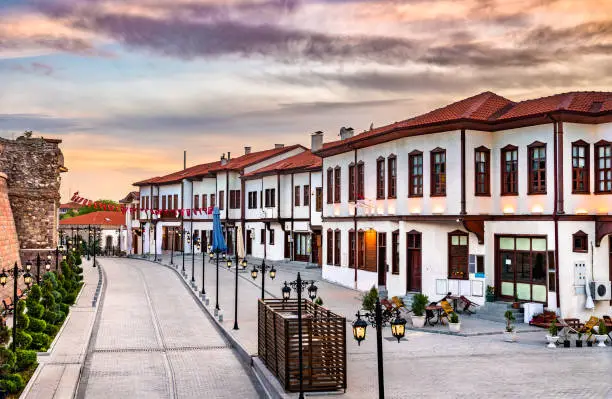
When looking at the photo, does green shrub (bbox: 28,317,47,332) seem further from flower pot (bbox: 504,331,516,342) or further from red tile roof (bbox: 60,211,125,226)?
red tile roof (bbox: 60,211,125,226)

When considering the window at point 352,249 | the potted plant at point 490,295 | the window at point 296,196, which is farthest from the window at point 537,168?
the window at point 296,196

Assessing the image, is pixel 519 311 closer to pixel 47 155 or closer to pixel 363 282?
pixel 363 282

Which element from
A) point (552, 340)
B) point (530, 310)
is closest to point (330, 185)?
point (530, 310)

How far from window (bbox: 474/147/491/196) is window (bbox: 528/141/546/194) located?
76.2 inches

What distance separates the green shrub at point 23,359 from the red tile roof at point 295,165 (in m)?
31.6

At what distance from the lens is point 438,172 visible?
30.5m

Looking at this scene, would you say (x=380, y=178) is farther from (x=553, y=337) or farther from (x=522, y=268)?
(x=553, y=337)

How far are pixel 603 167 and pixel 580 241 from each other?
3.10 m

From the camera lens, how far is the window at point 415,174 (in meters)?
31.5

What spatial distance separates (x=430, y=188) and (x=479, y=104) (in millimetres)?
4556

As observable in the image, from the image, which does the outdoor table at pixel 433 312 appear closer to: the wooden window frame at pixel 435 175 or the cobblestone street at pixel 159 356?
the wooden window frame at pixel 435 175

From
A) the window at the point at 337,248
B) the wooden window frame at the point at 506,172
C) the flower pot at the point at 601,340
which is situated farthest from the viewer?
the window at the point at 337,248

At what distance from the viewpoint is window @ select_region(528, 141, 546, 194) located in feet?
91.8

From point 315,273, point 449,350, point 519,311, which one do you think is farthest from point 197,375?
point 315,273
